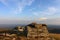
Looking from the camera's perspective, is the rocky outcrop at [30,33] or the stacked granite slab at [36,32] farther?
the stacked granite slab at [36,32]

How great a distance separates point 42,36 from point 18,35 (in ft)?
9.58

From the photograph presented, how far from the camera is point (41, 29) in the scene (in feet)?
71.8

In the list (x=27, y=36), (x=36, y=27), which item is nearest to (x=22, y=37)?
(x=27, y=36)

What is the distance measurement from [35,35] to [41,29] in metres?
1.14

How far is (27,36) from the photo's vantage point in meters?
20.9

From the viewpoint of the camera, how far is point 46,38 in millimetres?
21875

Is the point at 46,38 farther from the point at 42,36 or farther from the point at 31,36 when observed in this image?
the point at 31,36

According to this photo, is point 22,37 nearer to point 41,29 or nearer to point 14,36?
point 14,36

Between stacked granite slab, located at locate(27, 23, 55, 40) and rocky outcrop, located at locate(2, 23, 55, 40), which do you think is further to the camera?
stacked granite slab, located at locate(27, 23, 55, 40)

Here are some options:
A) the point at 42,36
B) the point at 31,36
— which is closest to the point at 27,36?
the point at 31,36

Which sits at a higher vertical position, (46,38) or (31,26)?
(31,26)

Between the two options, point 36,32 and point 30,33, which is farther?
point 36,32

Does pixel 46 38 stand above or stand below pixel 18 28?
below

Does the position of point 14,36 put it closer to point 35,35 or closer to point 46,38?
point 35,35
